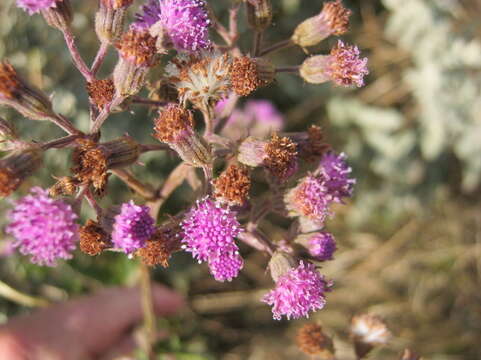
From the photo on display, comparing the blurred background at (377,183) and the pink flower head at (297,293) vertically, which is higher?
the blurred background at (377,183)

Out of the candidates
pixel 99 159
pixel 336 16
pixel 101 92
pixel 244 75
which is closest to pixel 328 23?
pixel 336 16

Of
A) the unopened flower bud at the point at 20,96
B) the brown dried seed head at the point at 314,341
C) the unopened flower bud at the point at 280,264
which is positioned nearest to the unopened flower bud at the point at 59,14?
the unopened flower bud at the point at 20,96

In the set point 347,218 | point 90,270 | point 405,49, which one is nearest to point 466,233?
point 347,218

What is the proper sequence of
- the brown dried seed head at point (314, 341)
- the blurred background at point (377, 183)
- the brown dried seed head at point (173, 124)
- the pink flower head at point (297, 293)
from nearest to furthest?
1. the brown dried seed head at point (173, 124)
2. the pink flower head at point (297, 293)
3. the brown dried seed head at point (314, 341)
4. the blurred background at point (377, 183)

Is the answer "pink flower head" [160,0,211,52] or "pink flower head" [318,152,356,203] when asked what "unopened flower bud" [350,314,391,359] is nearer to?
"pink flower head" [318,152,356,203]

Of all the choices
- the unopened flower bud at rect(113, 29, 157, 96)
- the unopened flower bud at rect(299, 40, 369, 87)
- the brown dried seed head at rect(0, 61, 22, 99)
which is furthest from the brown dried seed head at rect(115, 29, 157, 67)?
the unopened flower bud at rect(299, 40, 369, 87)

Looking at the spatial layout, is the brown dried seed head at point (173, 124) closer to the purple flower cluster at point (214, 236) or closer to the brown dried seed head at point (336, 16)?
the purple flower cluster at point (214, 236)
